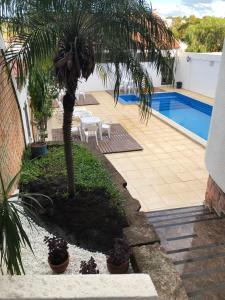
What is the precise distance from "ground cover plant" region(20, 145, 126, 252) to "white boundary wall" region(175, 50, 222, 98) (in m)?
13.6

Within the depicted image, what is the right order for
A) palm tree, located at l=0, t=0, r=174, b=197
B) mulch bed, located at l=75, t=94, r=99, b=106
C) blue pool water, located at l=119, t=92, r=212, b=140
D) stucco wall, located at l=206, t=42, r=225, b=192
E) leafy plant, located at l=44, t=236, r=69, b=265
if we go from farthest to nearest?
1. mulch bed, located at l=75, t=94, r=99, b=106
2. blue pool water, located at l=119, t=92, r=212, b=140
3. stucco wall, located at l=206, t=42, r=225, b=192
4. palm tree, located at l=0, t=0, r=174, b=197
5. leafy plant, located at l=44, t=236, r=69, b=265

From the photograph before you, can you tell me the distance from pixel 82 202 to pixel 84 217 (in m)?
0.47

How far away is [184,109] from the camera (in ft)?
57.0

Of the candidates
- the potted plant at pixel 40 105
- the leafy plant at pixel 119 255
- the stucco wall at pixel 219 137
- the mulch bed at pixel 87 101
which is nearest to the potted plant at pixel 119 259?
the leafy plant at pixel 119 255

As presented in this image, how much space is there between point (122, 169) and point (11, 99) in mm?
4002

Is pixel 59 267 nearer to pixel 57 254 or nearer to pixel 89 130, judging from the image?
pixel 57 254

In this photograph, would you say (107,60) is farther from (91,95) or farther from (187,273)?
(91,95)

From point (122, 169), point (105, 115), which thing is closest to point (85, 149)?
point (122, 169)

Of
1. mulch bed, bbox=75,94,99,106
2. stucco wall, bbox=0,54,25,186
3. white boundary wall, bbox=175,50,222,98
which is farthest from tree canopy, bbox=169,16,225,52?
stucco wall, bbox=0,54,25,186

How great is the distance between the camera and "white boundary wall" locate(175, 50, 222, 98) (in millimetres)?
17438

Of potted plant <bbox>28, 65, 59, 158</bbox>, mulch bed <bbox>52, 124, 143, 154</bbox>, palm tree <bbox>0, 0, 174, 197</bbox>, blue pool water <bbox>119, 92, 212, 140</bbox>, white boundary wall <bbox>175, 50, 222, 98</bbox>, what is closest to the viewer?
palm tree <bbox>0, 0, 174, 197</bbox>

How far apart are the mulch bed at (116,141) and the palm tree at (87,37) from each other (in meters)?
5.76

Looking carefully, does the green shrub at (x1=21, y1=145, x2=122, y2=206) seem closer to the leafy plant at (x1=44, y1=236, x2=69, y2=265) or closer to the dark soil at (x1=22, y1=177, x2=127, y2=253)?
the dark soil at (x1=22, y1=177, x2=127, y2=253)

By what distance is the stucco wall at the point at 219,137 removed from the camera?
5582 mm
